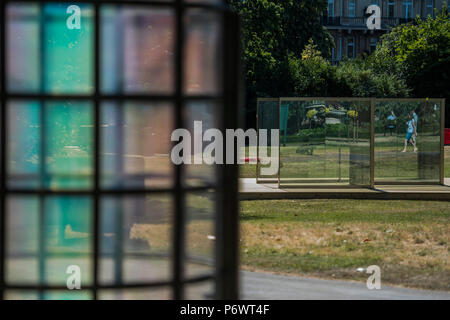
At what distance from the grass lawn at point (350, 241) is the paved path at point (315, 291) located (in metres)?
0.45

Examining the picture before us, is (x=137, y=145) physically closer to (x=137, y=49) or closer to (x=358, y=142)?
(x=137, y=49)

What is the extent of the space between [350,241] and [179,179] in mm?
7764

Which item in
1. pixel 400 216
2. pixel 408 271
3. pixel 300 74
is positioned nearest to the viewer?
pixel 408 271

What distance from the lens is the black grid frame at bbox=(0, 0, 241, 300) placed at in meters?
3.05

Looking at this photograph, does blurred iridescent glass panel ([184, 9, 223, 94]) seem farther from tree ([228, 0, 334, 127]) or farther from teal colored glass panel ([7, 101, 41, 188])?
tree ([228, 0, 334, 127])

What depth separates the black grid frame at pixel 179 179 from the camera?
3.05 m

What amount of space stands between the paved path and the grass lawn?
447 millimetres

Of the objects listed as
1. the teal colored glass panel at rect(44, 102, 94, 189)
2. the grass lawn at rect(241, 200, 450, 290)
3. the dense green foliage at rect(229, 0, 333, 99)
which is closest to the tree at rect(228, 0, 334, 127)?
the dense green foliage at rect(229, 0, 333, 99)

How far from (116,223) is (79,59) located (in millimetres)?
597

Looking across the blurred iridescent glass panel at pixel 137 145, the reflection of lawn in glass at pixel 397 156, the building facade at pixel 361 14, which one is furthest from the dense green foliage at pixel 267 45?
the blurred iridescent glass panel at pixel 137 145

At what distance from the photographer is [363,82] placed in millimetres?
50719

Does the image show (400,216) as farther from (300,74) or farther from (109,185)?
(300,74)

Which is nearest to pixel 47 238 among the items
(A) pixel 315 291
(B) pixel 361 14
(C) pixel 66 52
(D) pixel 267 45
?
(C) pixel 66 52
